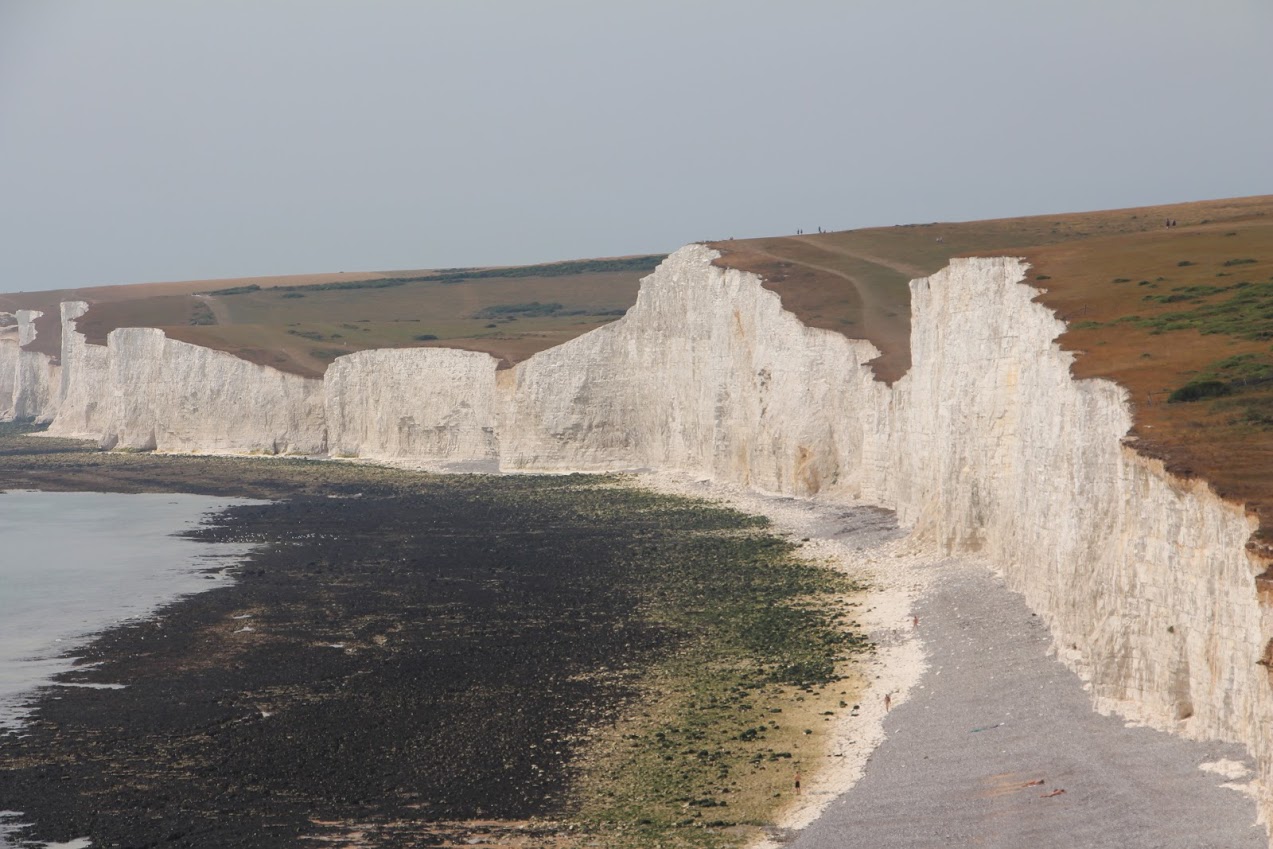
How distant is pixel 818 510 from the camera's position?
1959 inches

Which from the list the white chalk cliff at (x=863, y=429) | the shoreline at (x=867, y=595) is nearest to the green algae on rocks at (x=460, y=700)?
the shoreline at (x=867, y=595)

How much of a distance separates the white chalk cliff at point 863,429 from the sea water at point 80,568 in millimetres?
17958

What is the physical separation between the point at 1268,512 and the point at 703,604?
19.2 metres

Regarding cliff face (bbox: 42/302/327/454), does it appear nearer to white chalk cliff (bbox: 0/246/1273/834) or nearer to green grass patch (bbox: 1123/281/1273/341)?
white chalk cliff (bbox: 0/246/1273/834)

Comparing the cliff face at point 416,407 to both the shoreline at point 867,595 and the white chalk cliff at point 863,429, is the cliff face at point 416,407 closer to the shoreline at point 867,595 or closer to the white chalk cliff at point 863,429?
the white chalk cliff at point 863,429

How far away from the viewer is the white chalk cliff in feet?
61.1

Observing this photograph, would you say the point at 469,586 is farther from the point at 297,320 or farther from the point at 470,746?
the point at 297,320

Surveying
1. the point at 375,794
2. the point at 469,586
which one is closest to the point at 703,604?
the point at 469,586

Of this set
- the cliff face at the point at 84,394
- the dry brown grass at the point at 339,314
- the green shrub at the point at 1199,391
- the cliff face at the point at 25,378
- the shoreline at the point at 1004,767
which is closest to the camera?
the shoreline at the point at 1004,767

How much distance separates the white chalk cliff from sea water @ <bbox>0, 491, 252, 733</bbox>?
58.9ft

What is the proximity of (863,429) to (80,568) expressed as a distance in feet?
→ 89.6

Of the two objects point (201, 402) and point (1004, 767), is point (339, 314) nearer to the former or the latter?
point (201, 402)

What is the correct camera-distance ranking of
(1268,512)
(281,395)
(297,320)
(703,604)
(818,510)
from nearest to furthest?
(1268,512) → (703,604) → (818,510) → (281,395) → (297,320)

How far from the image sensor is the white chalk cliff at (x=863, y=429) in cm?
1861
